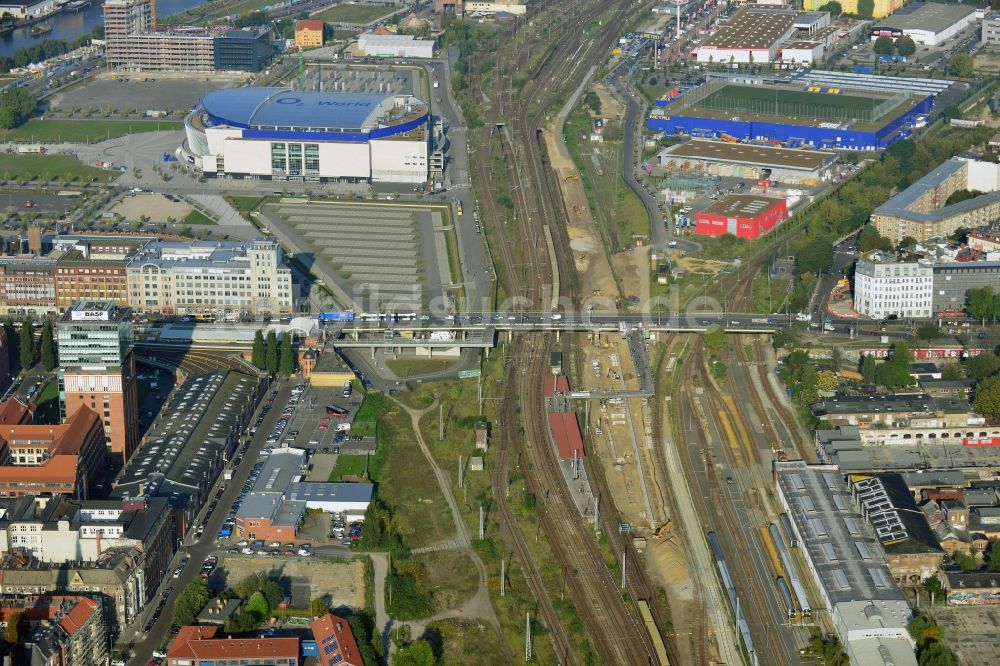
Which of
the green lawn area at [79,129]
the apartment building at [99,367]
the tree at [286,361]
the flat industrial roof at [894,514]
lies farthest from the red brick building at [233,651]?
the green lawn area at [79,129]

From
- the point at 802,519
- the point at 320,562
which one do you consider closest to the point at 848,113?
the point at 802,519

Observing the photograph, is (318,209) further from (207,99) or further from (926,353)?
(926,353)

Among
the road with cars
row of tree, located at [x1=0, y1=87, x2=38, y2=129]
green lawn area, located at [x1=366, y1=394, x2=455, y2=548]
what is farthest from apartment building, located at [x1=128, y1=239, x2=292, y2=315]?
row of tree, located at [x1=0, y1=87, x2=38, y2=129]

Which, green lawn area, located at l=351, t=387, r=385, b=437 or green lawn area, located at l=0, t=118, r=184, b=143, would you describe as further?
green lawn area, located at l=0, t=118, r=184, b=143

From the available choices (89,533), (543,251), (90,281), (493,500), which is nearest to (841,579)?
(493,500)

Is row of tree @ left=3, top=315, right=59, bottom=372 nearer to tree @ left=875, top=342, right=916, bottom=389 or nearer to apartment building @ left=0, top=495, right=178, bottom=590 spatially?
apartment building @ left=0, top=495, right=178, bottom=590
